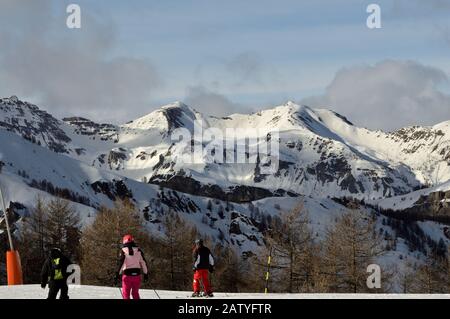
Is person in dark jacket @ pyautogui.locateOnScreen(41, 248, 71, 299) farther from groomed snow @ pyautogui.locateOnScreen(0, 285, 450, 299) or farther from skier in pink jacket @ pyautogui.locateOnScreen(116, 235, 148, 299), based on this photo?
groomed snow @ pyautogui.locateOnScreen(0, 285, 450, 299)

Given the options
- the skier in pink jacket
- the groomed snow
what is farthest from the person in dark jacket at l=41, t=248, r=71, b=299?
the groomed snow

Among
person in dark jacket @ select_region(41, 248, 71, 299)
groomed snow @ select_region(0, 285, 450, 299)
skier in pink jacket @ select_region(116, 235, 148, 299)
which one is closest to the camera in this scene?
person in dark jacket @ select_region(41, 248, 71, 299)

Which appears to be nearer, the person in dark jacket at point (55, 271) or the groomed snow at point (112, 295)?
the person in dark jacket at point (55, 271)

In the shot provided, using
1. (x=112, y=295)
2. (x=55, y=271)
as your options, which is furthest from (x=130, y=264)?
(x=112, y=295)

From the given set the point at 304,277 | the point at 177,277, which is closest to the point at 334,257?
the point at 304,277

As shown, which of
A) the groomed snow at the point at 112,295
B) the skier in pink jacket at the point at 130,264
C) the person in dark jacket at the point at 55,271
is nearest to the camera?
the person in dark jacket at the point at 55,271

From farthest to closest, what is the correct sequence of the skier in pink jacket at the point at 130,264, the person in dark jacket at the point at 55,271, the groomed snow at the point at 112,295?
the groomed snow at the point at 112,295 → the skier in pink jacket at the point at 130,264 → the person in dark jacket at the point at 55,271

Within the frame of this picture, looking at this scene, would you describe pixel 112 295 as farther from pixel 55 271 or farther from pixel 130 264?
pixel 55 271

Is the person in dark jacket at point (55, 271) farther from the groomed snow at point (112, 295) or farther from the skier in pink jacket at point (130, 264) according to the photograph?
the groomed snow at point (112, 295)

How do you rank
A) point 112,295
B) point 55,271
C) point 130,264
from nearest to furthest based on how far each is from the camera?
point 55,271 → point 130,264 → point 112,295

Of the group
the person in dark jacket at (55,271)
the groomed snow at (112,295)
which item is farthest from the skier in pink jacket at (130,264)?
the groomed snow at (112,295)

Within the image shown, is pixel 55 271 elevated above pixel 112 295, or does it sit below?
above
